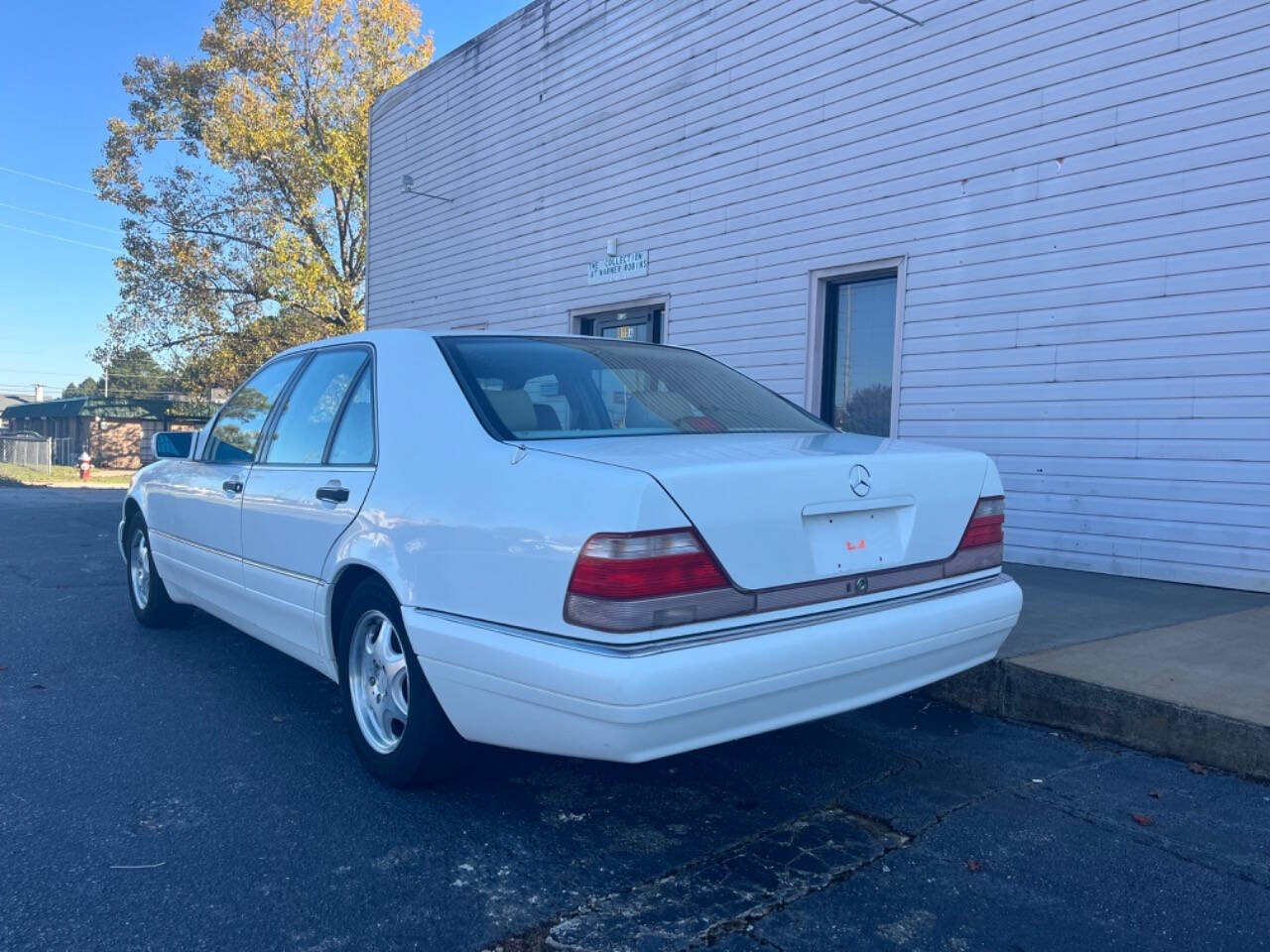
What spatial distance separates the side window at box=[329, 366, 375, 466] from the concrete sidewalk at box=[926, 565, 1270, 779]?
8.55 feet

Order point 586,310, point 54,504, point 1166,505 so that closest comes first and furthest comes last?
point 1166,505, point 586,310, point 54,504

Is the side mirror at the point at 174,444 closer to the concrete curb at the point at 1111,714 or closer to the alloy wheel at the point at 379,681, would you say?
the alloy wheel at the point at 379,681

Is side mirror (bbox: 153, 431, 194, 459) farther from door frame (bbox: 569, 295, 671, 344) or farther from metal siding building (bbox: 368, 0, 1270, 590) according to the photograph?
door frame (bbox: 569, 295, 671, 344)

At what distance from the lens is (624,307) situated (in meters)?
10.8

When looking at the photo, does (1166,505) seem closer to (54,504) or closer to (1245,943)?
(1245,943)

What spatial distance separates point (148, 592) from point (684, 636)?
4.30 metres

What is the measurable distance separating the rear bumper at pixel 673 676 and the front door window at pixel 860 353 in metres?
5.24

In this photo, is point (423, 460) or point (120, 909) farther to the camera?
point (423, 460)

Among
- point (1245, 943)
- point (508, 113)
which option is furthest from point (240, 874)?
point (508, 113)

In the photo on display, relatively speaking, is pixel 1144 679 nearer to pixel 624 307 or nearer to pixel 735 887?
pixel 735 887

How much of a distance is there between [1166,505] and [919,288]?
2.43 m

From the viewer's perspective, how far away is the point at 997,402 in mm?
7211

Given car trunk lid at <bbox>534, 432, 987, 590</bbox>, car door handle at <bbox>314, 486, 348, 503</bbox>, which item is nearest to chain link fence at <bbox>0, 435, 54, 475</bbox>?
car door handle at <bbox>314, 486, 348, 503</bbox>

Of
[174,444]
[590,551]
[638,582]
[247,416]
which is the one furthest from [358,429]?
[174,444]
